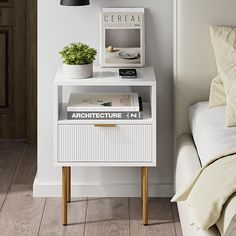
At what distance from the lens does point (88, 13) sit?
3.95 m

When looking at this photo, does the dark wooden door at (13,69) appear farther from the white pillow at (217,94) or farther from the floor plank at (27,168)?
the white pillow at (217,94)

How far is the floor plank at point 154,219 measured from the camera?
3.67 m

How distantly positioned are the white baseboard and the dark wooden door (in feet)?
3.49

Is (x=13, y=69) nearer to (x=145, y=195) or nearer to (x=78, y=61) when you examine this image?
(x=78, y=61)

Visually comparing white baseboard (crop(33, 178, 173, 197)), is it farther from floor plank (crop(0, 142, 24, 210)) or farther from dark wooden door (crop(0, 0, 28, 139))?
dark wooden door (crop(0, 0, 28, 139))

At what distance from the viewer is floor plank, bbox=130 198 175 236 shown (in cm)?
367

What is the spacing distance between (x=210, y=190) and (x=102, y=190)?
4.69ft

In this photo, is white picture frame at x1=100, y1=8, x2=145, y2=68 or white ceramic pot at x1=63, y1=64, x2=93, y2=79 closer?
white ceramic pot at x1=63, y1=64, x2=93, y2=79

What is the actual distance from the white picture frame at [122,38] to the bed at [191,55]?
19cm

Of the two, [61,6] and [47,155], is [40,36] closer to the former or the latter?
[61,6]

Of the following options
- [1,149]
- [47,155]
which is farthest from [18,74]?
[47,155]

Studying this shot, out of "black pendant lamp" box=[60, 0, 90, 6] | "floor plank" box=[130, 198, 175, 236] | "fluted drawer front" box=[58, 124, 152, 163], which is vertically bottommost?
"floor plank" box=[130, 198, 175, 236]

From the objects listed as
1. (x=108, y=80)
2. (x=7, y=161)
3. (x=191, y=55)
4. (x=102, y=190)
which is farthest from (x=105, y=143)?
(x=7, y=161)

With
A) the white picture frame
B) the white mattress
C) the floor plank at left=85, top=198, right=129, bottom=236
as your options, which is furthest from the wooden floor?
the white picture frame
